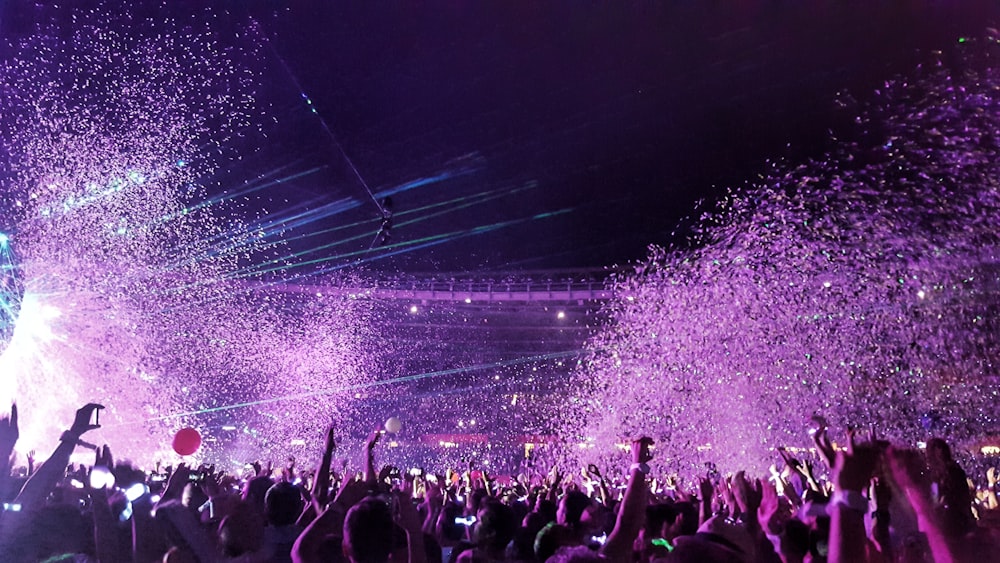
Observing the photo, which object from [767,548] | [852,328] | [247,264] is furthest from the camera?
[247,264]

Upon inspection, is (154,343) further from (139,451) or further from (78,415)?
(78,415)

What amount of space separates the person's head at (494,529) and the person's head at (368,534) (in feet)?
2.52

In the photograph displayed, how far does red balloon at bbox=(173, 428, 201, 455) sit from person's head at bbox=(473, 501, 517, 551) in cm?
413

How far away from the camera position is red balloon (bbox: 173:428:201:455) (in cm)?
700

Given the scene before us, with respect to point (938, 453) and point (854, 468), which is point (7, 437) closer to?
point (854, 468)

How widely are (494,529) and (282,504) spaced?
1.30 m

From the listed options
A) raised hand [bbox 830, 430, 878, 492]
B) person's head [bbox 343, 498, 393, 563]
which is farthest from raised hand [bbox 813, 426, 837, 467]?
person's head [bbox 343, 498, 393, 563]

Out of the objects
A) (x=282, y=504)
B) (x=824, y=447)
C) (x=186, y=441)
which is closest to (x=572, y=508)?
(x=282, y=504)

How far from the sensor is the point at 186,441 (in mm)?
7172

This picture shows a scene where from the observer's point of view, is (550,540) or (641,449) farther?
(641,449)

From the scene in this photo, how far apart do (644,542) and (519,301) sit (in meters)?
34.3

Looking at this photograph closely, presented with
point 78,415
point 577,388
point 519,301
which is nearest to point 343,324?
point 519,301

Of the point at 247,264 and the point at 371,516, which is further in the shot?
the point at 247,264

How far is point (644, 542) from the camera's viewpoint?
4.44 metres
